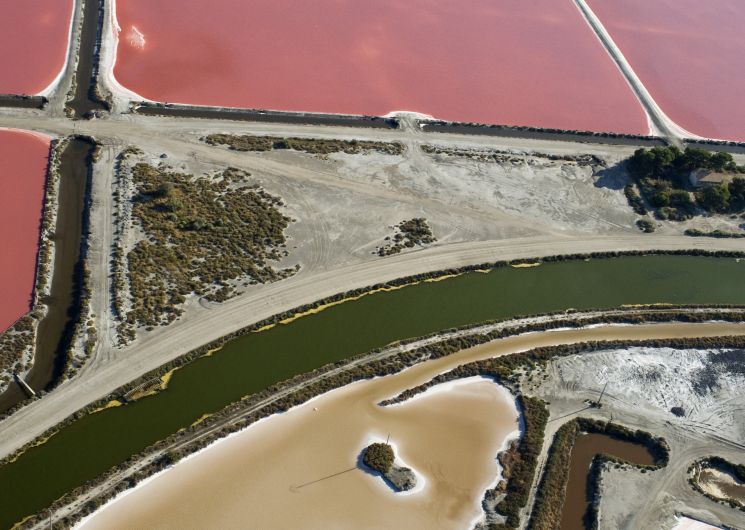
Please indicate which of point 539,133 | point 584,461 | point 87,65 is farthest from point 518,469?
point 87,65

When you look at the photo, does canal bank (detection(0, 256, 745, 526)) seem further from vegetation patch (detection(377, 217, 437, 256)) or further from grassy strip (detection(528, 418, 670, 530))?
grassy strip (detection(528, 418, 670, 530))

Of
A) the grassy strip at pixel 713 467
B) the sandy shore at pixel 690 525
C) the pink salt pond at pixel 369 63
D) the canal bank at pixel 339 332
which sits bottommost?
the sandy shore at pixel 690 525

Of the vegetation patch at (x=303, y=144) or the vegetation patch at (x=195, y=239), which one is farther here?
the vegetation patch at (x=303, y=144)

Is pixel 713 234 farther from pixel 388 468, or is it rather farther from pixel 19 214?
pixel 19 214

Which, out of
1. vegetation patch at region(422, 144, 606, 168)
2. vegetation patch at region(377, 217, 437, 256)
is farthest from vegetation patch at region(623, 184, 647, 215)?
vegetation patch at region(377, 217, 437, 256)

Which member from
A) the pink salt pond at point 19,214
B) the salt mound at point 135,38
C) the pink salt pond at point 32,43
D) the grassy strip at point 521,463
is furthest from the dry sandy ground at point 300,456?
the salt mound at point 135,38

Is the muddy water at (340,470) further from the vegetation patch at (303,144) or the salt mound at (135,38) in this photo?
the salt mound at (135,38)

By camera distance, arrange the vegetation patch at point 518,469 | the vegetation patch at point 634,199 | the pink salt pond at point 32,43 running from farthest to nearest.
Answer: the pink salt pond at point 32,43 < the vegetation patch at point 634,199 < the vegetation patch at point 518,469
